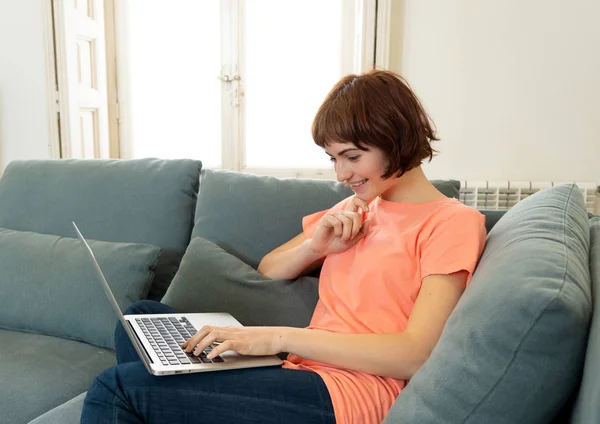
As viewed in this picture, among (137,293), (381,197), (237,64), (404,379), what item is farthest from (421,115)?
(237,64)

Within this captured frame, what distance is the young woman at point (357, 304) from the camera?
1.03 meters

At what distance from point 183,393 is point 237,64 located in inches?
106

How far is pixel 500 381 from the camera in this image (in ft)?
2.68

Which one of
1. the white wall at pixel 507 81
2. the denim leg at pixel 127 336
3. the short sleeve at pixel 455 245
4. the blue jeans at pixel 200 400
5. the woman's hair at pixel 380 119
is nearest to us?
the blue jeans at pixel 200 400

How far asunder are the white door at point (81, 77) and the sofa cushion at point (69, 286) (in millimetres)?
1634

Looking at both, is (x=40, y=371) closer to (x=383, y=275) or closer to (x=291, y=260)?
(x=291, y=260)

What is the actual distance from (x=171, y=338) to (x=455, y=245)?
A: 59 cm

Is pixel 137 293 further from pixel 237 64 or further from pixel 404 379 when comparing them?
pixel 237 64

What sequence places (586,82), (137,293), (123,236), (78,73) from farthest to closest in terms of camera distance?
(78,73) < (586,82) < (123,236) < (137,293)

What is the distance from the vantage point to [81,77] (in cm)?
342

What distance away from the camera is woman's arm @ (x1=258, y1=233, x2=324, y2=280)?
1.48 metres

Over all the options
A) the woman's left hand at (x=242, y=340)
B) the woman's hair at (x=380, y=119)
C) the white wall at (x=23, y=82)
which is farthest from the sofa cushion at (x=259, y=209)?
the white wall at (x=23, y=82)

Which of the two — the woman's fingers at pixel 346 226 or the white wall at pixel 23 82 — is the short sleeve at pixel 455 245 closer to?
the woman's fingers at pixel 346 226

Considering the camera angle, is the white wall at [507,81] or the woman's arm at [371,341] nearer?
the woman's arm at [371,341]
